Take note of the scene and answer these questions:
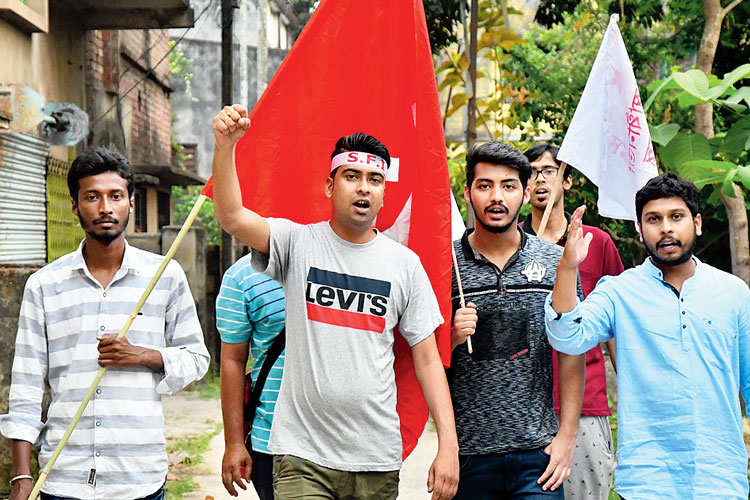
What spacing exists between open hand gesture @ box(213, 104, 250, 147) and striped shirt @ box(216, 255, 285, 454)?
0.94 metres

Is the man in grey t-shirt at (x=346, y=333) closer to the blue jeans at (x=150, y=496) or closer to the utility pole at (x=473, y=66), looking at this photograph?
the blue jeans at (x=150, y=496)

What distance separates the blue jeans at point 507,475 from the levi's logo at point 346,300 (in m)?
0.77

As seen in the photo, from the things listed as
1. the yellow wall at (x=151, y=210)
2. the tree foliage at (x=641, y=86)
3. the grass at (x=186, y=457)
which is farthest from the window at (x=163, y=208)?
the grass at (x=186, y=457)

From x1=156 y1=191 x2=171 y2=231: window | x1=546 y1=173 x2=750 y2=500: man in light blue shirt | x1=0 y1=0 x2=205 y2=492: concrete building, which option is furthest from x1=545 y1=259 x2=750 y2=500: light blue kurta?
x1=156 y1=191 x2=171 y2=231: window

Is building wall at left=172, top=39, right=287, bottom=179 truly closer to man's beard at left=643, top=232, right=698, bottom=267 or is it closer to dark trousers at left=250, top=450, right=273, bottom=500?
dark trousers at left=250, top=450, right=273, bottom=500

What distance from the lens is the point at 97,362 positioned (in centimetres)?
349

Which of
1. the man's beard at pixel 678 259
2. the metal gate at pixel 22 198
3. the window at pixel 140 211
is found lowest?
the man's beard at pixel 678 259

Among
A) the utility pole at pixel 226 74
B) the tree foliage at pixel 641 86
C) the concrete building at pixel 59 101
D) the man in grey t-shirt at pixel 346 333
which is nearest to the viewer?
the man in grey t-shirt at pixel 346 333

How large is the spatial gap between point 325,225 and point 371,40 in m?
1.01

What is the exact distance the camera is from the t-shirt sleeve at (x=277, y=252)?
135 inches

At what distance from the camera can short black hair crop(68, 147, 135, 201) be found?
3627 mm

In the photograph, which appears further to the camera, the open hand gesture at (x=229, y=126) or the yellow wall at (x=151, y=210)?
the yellow wall at (x=151, y=210)

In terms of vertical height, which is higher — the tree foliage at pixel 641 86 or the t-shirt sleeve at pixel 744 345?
the tree foliage at pixel 641 86

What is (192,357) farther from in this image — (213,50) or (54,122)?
(213,50)
